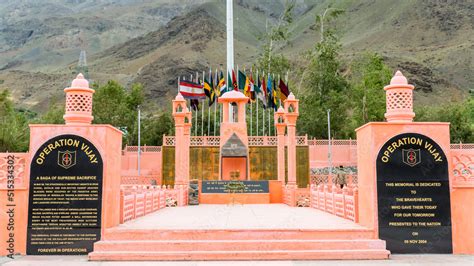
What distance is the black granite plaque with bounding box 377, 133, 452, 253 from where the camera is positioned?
7520 millimetres

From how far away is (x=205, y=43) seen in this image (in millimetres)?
99500

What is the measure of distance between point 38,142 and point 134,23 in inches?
6236

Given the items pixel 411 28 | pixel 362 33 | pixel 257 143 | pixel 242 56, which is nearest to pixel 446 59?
pixel 411 28

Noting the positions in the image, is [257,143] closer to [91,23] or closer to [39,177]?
[39,177]

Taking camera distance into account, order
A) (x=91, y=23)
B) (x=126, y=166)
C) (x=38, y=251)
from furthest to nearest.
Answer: (x=91, y=23)
(x=126, y=166)
(x=38, y=251)

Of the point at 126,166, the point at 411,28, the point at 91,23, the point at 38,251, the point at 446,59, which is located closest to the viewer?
the point at 38,251

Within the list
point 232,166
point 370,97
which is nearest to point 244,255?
point 232,166

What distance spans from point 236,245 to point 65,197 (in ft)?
10.3

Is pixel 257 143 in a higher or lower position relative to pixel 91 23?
lower

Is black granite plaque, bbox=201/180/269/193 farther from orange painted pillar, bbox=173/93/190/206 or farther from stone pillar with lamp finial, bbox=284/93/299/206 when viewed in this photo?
stone pillar with lamp finial, bbox=284/93/299/206

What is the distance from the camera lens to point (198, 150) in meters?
28.0

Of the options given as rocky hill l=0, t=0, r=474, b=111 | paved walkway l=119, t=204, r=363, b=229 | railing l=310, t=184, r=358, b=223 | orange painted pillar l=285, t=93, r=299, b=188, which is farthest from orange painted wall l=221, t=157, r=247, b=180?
rocky hill l=0, t=0, r=474, b=111

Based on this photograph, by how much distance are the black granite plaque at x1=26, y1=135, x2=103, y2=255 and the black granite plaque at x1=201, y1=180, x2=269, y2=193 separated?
1069 centimetres

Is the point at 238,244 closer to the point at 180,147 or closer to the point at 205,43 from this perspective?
the point at 180,147
